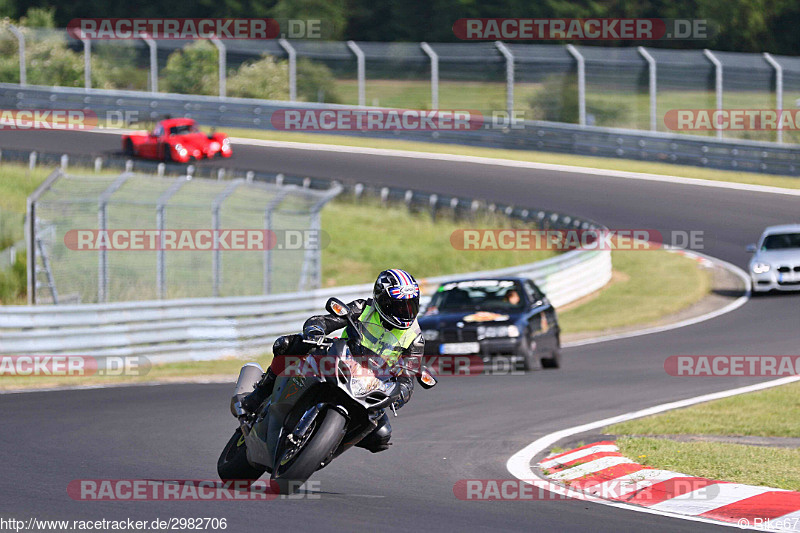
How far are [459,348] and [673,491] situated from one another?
7.61 metres

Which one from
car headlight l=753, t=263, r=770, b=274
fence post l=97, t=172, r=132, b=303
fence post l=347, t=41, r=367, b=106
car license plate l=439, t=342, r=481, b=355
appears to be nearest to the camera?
car license plate l=439, t=342, r=481, b=355

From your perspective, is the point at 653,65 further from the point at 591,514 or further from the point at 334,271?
the point at 591,514

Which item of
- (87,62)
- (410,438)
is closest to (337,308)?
(410,438)

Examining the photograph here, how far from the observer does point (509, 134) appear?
39.6 m

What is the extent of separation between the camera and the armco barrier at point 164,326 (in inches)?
609

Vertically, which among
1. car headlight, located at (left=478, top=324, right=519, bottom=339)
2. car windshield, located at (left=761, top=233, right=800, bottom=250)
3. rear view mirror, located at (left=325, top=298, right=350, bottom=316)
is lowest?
car headlight, located at (left=478, top=324, right=519, bottom=339)

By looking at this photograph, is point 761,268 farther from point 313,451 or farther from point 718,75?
point 313,451

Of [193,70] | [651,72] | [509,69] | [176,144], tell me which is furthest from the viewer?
[193,70]

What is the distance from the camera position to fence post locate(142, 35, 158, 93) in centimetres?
4206

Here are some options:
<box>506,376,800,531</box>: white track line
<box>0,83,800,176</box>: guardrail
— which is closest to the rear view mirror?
<box>506,376,800,531</box>: white track line

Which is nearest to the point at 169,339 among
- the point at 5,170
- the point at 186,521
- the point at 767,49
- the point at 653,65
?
the point at 186,521

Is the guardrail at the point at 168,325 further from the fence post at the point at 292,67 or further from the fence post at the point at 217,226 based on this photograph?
the fence post at the point at 292,67

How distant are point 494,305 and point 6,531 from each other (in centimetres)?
1043

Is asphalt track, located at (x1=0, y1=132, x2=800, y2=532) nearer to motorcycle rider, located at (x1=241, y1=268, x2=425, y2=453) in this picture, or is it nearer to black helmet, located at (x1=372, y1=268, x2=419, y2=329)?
motorcycle rider, located at (x1=241, y1=268, x2=425, y2=453)
